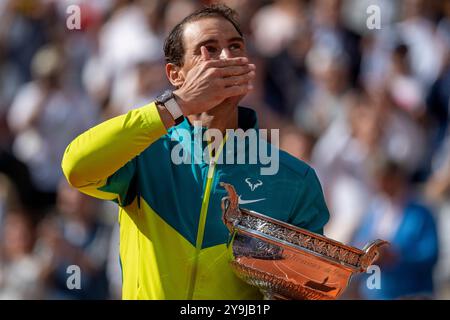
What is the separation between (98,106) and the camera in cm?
940

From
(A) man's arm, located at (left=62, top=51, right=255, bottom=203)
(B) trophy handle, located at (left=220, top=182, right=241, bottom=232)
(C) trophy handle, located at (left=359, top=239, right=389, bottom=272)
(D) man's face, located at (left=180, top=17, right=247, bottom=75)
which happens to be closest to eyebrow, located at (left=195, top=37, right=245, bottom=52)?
(D) man's face, located at (left=180, top=17, right=247, bottom=75)

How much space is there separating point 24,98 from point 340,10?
275 centimetres

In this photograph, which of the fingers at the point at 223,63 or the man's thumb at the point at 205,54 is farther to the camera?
the man's thumb at the point at 205,54

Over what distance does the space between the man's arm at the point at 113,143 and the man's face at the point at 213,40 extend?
1.55ft

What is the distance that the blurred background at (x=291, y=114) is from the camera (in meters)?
7.64

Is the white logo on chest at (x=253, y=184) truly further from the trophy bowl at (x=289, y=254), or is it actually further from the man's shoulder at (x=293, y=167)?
the trophy bowl at (x=289, y=254)

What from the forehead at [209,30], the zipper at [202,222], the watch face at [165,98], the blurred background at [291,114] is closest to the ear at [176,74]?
the forehead at [209,30]

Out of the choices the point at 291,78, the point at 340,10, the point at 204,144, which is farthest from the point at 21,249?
the point at 204,144

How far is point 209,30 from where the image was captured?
13.4ft

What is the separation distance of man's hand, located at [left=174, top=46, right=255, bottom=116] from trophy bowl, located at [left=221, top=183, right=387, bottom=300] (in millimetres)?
280

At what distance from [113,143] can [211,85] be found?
36 centimetres

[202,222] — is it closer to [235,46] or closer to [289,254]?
[289,254]
